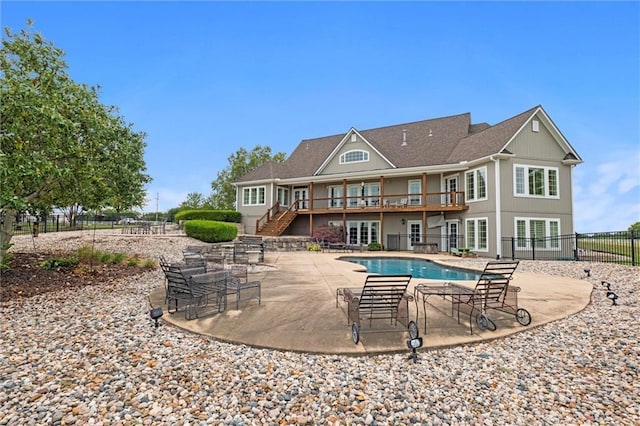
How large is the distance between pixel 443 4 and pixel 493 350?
14.4 metres

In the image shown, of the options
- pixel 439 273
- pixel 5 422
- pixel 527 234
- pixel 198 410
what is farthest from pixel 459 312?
pixel 527 234

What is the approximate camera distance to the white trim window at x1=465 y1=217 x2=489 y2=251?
1781cm

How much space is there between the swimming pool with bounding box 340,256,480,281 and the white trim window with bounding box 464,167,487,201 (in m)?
5.84

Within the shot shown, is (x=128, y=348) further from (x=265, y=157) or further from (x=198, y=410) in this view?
(x=265, y=157)

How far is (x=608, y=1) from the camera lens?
1109 centimetres

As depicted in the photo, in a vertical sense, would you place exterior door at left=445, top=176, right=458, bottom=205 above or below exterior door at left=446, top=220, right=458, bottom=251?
above

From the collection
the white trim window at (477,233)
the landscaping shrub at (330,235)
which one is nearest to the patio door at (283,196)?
the landscaping shrub at (330,235)

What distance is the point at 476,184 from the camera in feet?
61.3

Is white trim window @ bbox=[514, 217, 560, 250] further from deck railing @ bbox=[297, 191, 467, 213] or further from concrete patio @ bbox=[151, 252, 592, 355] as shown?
concrete patio @ bbox=[151, 252, 592, 355]

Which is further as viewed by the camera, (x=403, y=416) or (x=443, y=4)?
(x=443, y=4)

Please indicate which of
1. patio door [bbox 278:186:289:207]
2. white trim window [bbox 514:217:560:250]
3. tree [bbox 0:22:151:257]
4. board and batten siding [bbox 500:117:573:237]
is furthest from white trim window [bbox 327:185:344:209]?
tree [bbox 0:22:151:257]

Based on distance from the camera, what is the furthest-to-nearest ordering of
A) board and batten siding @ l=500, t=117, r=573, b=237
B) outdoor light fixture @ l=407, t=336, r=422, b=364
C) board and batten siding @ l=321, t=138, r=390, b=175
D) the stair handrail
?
the stair handrail, board and batten siding @ l=321, t=138, r=390, b=175, board and batten siding @ l=500, t=117, r=573, b=237, outdoor light fixture @ l=407, t=336, r=422, b=364

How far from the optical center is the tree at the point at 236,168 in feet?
132

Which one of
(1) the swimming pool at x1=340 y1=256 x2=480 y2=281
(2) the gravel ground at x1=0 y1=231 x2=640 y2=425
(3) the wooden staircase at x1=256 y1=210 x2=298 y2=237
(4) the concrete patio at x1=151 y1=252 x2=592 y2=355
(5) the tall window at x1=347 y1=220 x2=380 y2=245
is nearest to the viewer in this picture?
(2) the gravel ground at x1=0 y1=231 x2=640 y2=425
